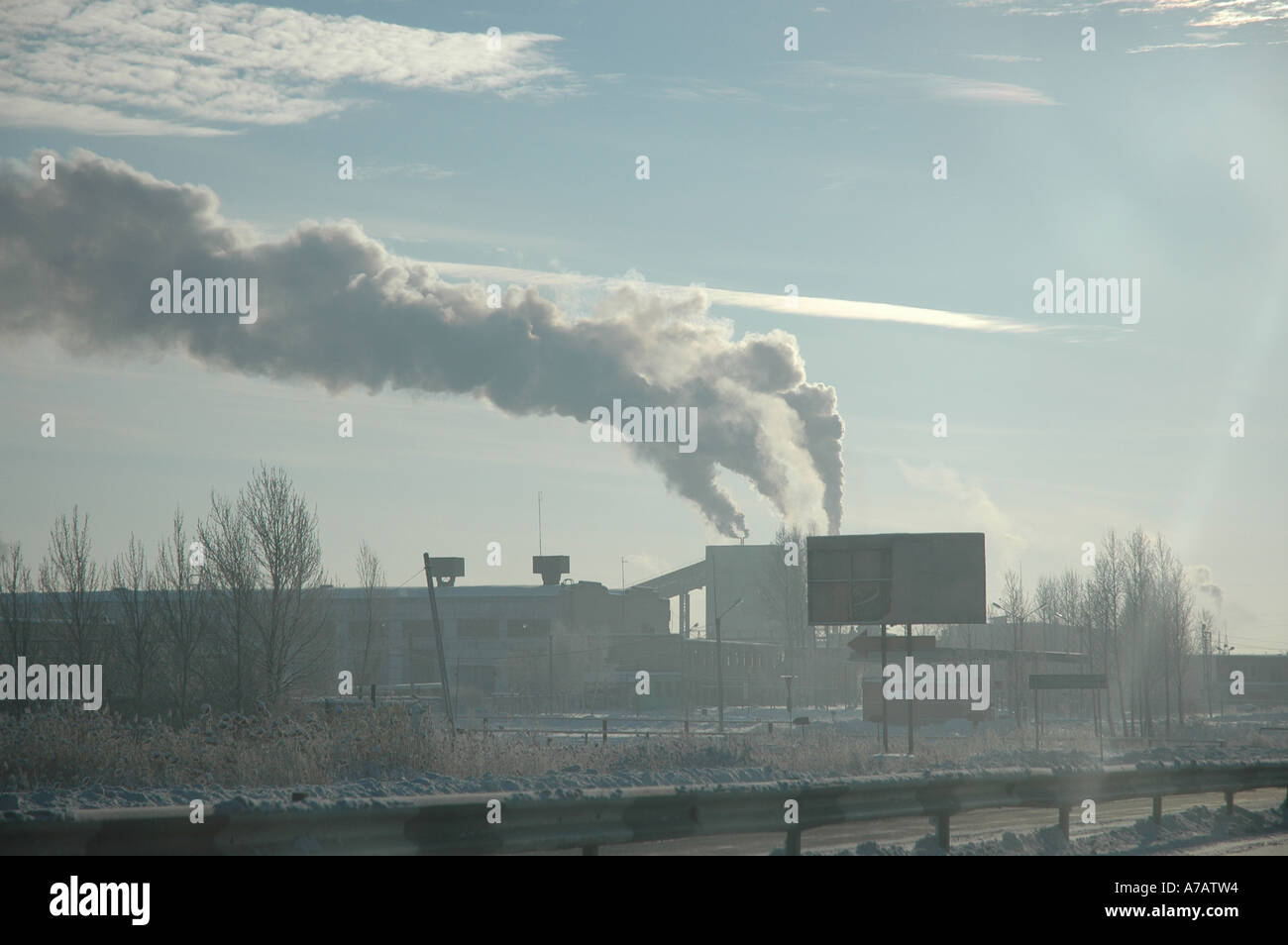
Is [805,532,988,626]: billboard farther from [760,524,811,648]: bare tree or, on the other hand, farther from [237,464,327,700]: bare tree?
[760,524,811,648]: bare tree

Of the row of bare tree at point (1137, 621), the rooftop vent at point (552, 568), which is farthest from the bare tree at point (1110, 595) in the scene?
the rooftop vent at point (552, 568)

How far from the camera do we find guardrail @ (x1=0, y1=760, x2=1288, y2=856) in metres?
6.75

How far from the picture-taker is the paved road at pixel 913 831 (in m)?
12.5

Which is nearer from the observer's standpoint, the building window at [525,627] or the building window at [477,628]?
the building window at [477,628]

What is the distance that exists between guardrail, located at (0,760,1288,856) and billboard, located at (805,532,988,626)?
1586cm

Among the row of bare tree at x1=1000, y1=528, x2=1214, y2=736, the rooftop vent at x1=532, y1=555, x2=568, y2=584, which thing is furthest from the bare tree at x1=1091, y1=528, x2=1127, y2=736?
the rooftop vent at x1=532, y1=555, x2=568, y2=584

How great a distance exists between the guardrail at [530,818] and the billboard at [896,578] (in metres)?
15.9

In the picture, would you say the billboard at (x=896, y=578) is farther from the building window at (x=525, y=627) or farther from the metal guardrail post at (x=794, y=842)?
the building window at (x=525, y=627)

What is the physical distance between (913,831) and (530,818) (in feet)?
28.6

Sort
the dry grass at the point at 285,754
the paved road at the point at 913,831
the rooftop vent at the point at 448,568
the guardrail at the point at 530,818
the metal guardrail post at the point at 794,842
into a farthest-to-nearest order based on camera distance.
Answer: the rooftop vent at the point at 448,568 → the dry grass at the point at 285,754 → the paved road at the point at 913,831 → the metal guardrail post at the point at 794,842 → the guardrail at the point at 530,818

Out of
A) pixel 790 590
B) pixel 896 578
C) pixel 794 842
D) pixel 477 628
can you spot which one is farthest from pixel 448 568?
Answer: pixel 794 842
